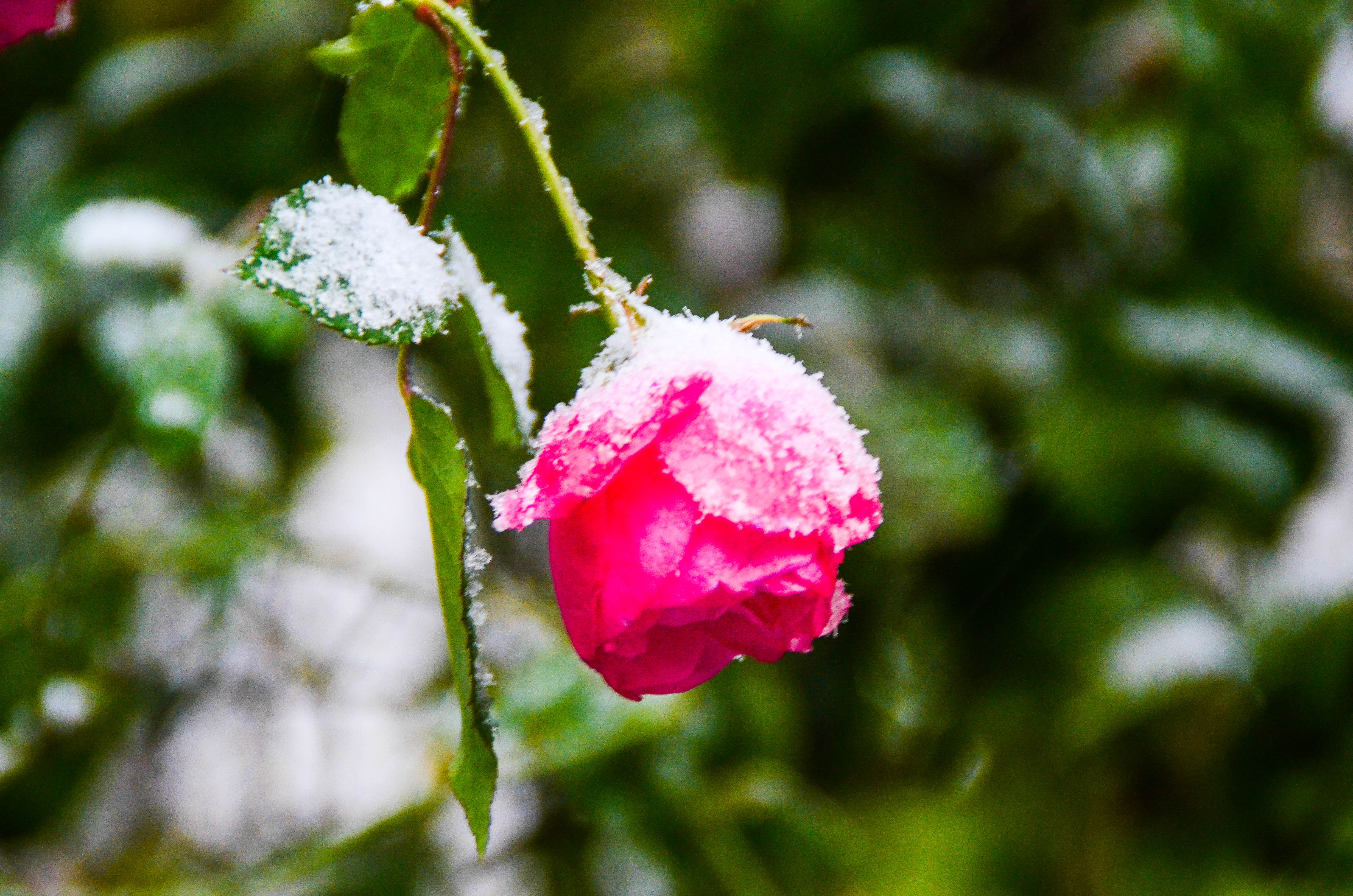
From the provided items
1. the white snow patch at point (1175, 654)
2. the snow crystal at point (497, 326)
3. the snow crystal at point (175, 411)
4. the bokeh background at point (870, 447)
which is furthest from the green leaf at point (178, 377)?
the white snow patch at point (1175, 654)

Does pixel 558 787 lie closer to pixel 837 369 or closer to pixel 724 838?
pixel 724 838

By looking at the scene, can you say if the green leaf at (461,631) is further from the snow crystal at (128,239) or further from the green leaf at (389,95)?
the snow crystal at (128,239)

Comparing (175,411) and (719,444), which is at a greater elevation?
(719,444)

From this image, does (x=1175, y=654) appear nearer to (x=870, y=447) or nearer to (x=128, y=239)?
(x=870, y=447)

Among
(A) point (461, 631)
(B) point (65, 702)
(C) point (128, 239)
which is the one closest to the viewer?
(A) point (461, 631)

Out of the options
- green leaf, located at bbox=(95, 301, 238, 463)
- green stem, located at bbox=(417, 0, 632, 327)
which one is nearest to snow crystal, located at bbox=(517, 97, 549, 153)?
green stem, located at bbox=(417, 0, 632, 327)

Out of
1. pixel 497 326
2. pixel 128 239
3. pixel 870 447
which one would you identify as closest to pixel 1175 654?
pixel 870 447

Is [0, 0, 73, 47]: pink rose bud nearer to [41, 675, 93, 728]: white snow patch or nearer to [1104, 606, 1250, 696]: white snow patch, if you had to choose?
[41, 675, 93, 728]: white snow patch
